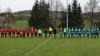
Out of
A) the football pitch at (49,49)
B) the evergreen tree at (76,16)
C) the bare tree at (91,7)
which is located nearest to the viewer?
the football pitch at (49,49)

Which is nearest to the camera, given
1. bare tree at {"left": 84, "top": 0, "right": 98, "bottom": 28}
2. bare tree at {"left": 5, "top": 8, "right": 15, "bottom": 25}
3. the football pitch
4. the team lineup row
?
the football pitch

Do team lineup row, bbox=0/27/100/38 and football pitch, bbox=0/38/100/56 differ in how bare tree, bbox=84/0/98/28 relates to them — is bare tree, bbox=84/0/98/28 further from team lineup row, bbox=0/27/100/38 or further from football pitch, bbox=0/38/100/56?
football pitch, bbox=0/38/100/56

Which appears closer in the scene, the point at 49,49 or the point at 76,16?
the point at 49,49

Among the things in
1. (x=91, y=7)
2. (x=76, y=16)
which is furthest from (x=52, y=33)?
(x=91, y=7)

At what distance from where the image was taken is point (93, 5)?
90.5 meters

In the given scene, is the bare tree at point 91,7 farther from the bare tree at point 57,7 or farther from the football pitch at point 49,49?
the football pitch at point 49,49

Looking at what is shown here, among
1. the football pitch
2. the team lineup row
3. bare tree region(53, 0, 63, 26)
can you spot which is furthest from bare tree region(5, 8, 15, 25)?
the football pitch

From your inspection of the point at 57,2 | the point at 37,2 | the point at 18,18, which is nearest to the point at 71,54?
the point at 37,2

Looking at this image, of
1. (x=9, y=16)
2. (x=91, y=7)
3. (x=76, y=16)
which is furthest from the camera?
(x=9, y=16)

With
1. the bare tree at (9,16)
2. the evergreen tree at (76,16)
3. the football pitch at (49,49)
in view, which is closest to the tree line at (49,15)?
the evergreen tree at (76,16)

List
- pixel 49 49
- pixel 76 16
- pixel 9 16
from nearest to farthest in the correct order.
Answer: pixel 49 49 < pixel 76 16 < pixel 9 16

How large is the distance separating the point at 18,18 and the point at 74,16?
4886 centimetres

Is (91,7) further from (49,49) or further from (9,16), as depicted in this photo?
(49,49)

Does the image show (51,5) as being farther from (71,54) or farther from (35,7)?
(71,54)
